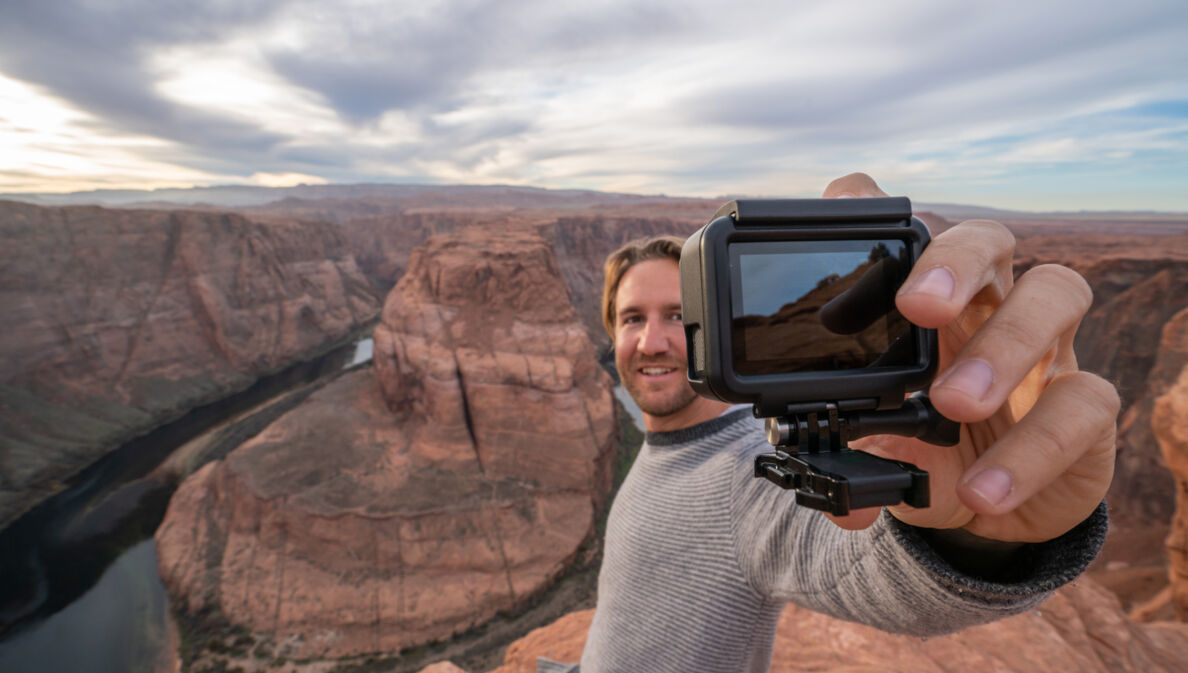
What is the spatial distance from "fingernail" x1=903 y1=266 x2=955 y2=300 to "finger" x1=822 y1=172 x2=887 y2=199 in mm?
462

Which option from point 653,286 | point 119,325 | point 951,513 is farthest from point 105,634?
point 951,513

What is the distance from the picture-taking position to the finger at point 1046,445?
1.02 m

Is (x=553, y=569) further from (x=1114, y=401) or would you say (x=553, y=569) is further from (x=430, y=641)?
(x=1114, y=401)

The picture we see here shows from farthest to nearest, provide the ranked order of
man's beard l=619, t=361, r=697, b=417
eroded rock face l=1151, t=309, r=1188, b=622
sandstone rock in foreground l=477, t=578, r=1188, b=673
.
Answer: eroded rock face l=1151, t=309, r=1188, b=622 → sandstone rock in foreground l=477, t=578, r=1188, b=673 → man's beard l=619, t=361, r=697, b=417

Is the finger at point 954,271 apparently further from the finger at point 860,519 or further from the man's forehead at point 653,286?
the man's forehead at point 653,286

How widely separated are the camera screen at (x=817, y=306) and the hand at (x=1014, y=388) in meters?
0.19

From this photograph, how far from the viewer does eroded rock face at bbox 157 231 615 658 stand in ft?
48.0

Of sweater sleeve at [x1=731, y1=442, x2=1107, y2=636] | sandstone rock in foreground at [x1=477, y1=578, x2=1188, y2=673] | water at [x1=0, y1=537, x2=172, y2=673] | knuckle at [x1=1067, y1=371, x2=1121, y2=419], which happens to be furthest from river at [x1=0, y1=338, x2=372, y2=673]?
knuckle at [x1=1067, y1=371, x2=1121, y2=419]

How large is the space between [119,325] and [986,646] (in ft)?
140

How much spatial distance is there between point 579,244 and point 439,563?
144 feet

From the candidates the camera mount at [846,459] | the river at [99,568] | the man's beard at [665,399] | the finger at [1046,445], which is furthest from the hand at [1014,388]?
the river at [99,568]

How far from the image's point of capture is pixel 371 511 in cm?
1563

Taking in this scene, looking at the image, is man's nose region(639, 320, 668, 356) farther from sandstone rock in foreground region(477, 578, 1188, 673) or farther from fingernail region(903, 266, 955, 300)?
sandstone rock in foreground region(477, 578, 1188, 673)

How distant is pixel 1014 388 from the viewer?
1055mm
